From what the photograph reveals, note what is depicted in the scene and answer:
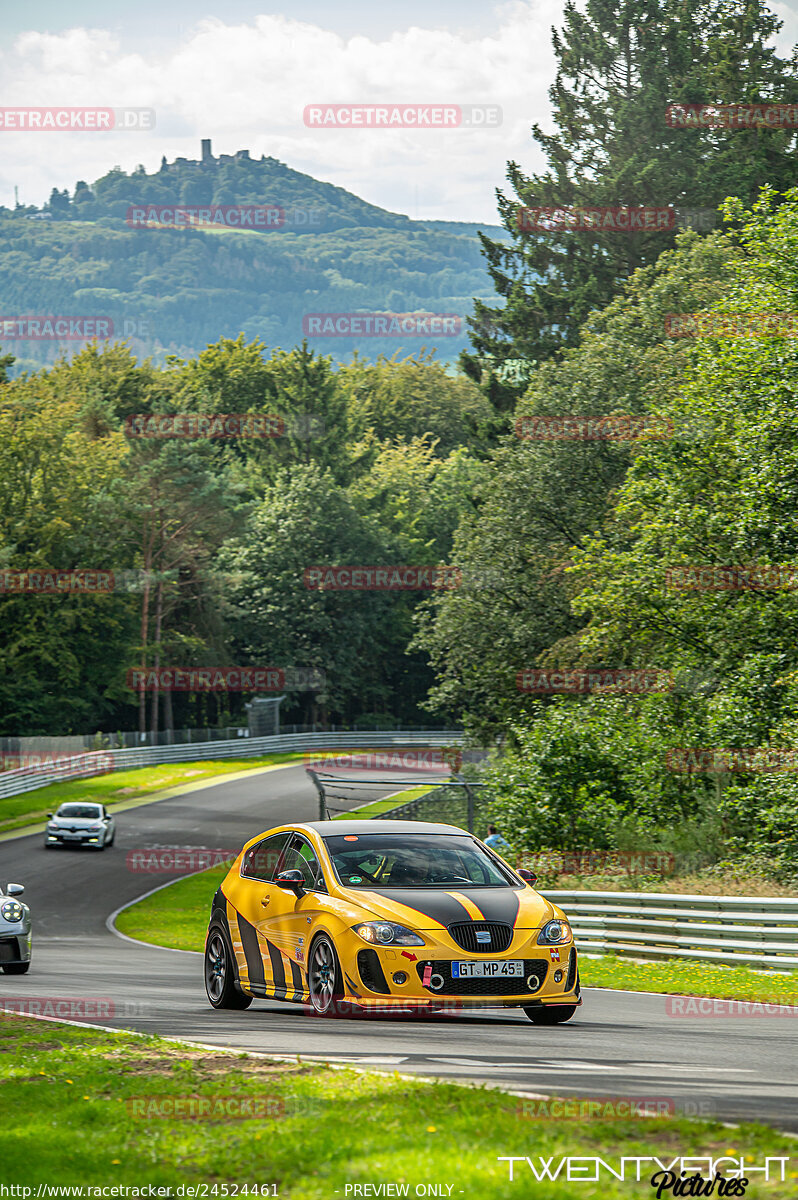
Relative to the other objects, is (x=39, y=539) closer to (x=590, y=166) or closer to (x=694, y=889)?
(x=590, y=166)

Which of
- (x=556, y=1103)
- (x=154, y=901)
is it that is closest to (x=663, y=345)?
(x=154, y=901)

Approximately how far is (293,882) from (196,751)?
2545 inches

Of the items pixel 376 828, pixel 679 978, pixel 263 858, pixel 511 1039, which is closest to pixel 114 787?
pixel 679 978

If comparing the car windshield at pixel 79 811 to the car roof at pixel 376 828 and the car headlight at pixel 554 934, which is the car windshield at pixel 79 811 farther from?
the car headlight at pixel 554 934

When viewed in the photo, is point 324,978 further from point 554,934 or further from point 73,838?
point 73,838

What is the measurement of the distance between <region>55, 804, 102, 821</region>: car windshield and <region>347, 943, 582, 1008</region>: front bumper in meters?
34.8

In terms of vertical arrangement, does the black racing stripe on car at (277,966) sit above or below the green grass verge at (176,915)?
above

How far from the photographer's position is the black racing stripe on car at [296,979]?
34.9 ft

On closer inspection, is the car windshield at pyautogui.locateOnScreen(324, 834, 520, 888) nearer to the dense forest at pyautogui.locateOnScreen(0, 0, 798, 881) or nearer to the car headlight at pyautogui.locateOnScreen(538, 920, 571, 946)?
the car headlight at pyautogui.locateOnScreen(538, 920, 571, 946)

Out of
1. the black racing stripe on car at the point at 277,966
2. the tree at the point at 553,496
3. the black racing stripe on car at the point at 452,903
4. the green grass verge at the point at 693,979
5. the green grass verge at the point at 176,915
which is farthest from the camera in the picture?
the tree at the point at 553,496

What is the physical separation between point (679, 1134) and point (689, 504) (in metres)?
24.7

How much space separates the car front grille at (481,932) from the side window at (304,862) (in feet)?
4.13

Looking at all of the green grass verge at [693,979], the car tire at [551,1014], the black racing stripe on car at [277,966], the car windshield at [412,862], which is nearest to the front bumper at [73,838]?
the green grass verge at [693,979]

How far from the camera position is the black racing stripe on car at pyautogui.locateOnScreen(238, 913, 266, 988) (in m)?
11.2
